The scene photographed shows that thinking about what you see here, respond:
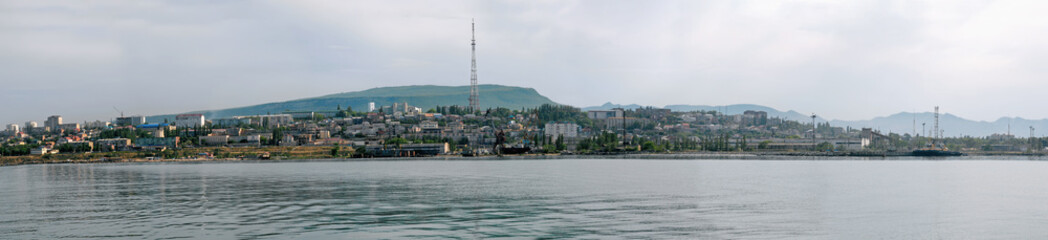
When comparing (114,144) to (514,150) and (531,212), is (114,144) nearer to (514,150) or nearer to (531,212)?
(514,150)

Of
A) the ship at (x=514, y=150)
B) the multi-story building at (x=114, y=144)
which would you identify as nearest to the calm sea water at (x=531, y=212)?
the ship at (x=514, y=150)

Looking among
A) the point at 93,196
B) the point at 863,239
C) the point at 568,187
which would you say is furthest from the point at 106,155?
the point at 863,239

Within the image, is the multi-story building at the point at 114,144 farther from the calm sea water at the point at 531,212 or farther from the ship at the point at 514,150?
the calm sea water at the point at 531,212

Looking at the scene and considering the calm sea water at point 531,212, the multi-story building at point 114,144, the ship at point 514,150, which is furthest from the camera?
the multi-story building at point 114,144

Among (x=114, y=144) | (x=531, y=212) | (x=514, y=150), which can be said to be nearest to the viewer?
(x=531, y=212)

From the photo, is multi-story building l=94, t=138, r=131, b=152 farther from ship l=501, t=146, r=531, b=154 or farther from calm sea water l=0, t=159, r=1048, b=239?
calm sea water l=0, t=159, r=1048, b=239

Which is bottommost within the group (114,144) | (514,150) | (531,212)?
(531,212)

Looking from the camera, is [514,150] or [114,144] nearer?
[514,150]

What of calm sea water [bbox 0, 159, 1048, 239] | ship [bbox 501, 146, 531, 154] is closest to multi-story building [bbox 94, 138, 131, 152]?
ship [bbox 501, 146, 531, 154]

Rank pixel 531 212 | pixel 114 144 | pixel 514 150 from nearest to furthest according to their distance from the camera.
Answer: pixel 531 212 → pixel 514 150 → pixel 114 144

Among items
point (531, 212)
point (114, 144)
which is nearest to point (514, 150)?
point (114, 144)

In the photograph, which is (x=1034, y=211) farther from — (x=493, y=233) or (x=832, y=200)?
(x=493, y=233)

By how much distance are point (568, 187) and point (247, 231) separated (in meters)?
26.5

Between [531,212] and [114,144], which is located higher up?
[114,144]
